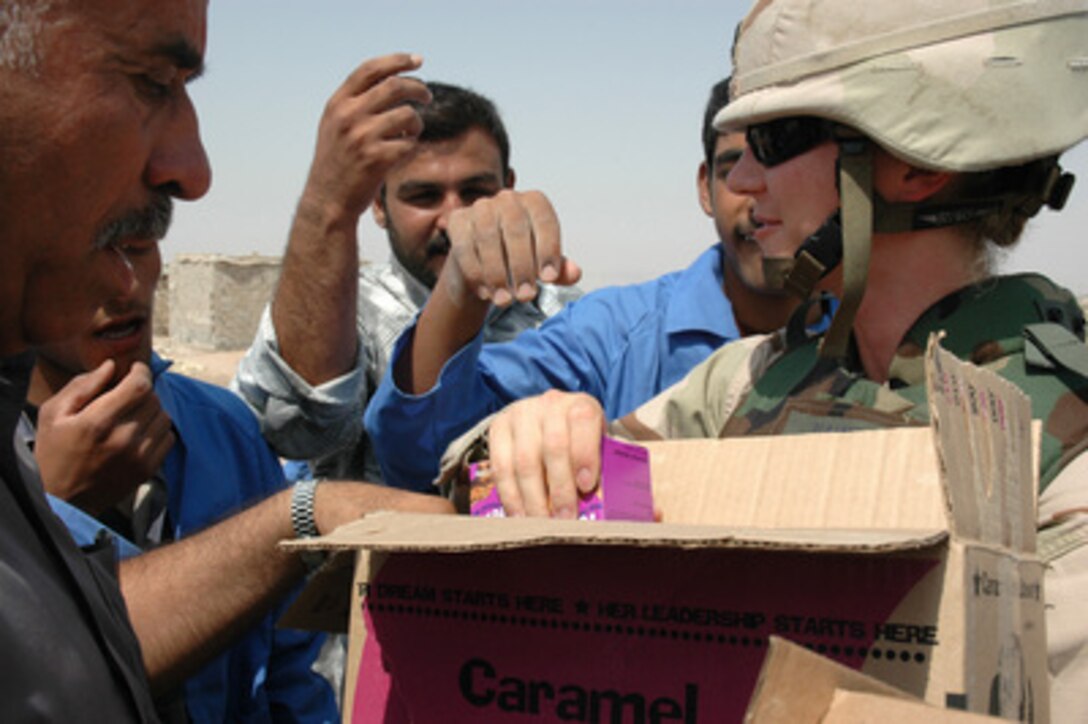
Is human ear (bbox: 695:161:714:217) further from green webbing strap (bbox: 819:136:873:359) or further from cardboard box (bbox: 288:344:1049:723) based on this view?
cardboard box (bbox: 288:344:1049:723)

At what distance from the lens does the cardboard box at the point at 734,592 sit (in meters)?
1.09

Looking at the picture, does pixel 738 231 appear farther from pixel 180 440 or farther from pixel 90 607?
pixel 90 607

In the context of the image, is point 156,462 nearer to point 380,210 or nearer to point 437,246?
point 437,246

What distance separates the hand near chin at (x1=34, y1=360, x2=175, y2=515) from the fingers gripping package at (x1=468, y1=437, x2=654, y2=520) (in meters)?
1.04

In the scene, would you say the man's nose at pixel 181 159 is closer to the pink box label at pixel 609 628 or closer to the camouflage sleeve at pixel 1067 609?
the pink box label at pixel 609 628

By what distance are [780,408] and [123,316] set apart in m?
1.65

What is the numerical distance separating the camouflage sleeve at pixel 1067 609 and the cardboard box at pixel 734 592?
128 millimetres

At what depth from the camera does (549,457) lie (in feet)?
4.91

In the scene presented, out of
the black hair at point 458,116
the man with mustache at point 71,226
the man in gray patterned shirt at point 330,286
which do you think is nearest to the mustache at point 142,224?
the man with mustache at point 71,226

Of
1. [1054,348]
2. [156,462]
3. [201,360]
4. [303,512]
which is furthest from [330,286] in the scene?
[201,360]

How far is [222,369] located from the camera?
1956 cm

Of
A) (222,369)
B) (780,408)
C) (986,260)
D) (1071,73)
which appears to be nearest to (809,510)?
(780,408)

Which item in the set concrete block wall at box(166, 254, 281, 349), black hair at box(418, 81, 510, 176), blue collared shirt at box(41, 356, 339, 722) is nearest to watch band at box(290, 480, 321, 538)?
blue collared shirt at box(41, 356, 339, 722)

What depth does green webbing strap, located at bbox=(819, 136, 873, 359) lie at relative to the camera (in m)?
1.89
